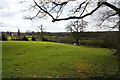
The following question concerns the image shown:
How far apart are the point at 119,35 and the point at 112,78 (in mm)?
6789

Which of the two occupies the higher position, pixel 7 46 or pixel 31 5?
pixel 31 5

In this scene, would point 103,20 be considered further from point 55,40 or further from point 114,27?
point 55,40

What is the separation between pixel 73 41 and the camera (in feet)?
78.2

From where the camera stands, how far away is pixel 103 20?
952 cm

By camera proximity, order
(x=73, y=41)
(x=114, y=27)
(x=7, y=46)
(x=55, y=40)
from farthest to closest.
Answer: (x=73, y=41), (x=55, y=40), (x=7, y=46), (x=114, y=27)

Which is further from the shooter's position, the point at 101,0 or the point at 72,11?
the point at 72,11

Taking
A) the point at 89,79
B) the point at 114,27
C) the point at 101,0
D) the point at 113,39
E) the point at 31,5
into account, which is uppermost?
the point at 101,0

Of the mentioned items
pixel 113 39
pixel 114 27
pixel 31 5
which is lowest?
pixel 113 39

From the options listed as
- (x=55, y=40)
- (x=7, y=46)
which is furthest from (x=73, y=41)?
(x=7, y=46)


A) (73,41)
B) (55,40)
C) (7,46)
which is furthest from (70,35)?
(7,46)

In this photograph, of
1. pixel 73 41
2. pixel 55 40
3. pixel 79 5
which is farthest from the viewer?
pixel 73 41

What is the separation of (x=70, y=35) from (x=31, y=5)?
61.3ft

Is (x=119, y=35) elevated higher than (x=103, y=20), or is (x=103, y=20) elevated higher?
(x=103, y=20)

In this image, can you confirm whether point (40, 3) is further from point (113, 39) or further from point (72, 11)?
point (113, 39)
